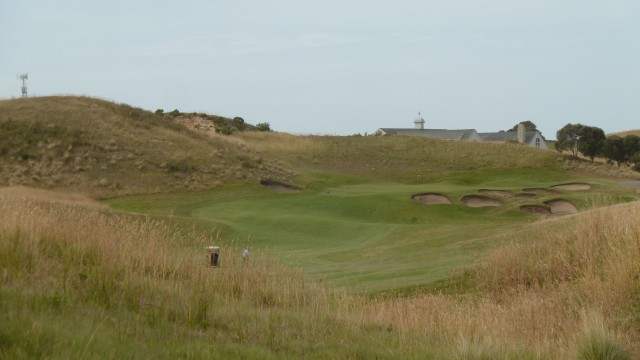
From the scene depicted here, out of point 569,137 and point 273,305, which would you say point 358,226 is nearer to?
point 273,305

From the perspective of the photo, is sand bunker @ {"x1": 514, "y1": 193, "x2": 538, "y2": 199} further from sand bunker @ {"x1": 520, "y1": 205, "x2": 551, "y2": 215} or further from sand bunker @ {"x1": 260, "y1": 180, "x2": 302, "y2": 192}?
sand bunker @ {"x1": 260, "y1": 180, "x2": 302, "y2": 192}

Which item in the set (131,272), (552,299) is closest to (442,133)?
(552,299)

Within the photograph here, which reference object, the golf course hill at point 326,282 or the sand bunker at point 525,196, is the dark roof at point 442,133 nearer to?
the sand bunker at point 525,196

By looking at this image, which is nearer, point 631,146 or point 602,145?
point 602,145

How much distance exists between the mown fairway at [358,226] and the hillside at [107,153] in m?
2.75

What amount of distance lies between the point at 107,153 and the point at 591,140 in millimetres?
49904

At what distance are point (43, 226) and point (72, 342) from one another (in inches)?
189

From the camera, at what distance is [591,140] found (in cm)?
7325

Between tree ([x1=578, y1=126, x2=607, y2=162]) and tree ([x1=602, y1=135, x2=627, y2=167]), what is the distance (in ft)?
1.96

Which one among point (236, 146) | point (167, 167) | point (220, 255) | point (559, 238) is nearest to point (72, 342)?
point (220, 255)

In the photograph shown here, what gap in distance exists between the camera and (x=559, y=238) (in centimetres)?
1499

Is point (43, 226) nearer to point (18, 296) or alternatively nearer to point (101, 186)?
point (18, 296)

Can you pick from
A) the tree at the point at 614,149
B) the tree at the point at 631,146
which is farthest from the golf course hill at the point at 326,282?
the tree at the point at 631,146

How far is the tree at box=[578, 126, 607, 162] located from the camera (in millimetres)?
73312
